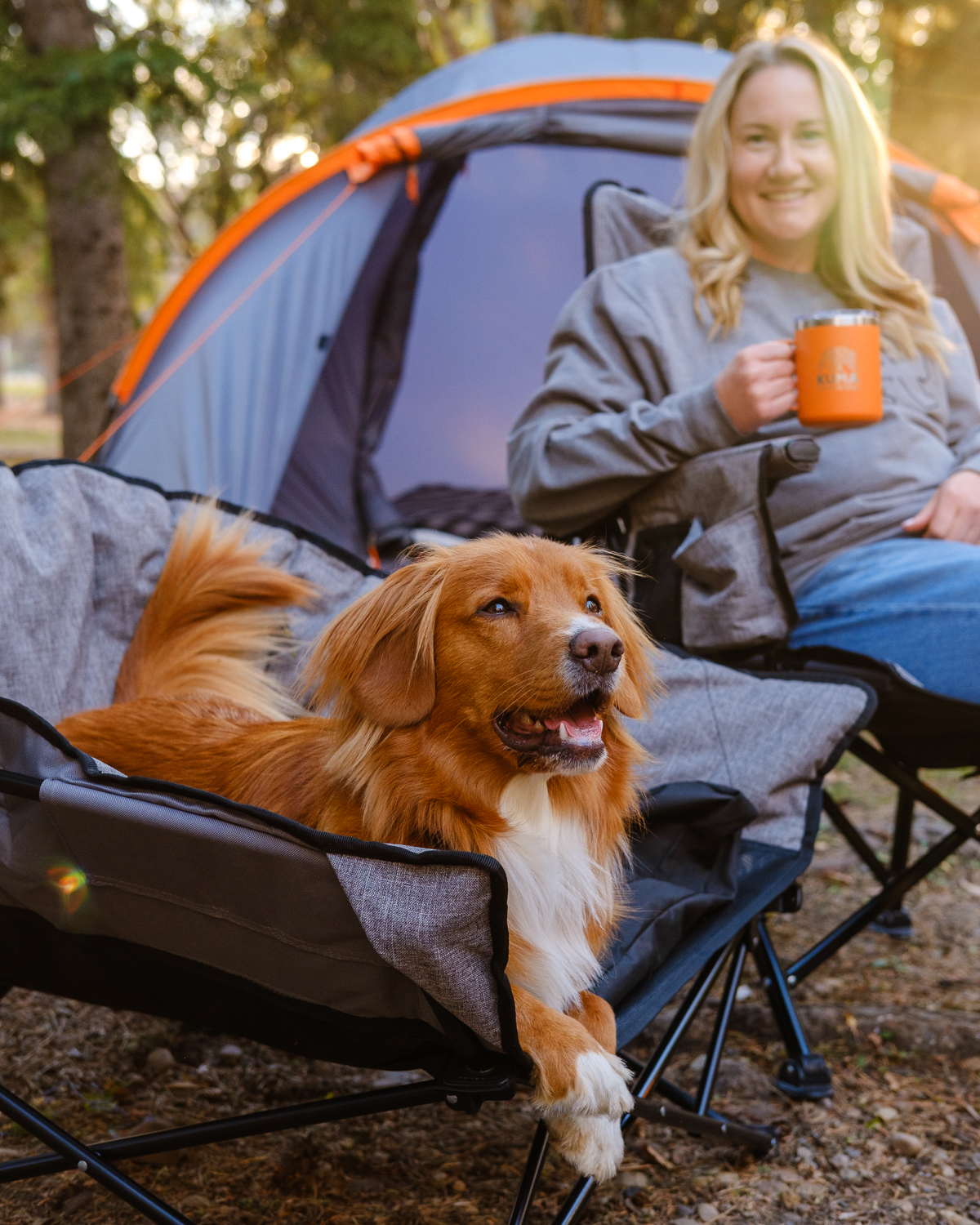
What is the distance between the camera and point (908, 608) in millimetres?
2025

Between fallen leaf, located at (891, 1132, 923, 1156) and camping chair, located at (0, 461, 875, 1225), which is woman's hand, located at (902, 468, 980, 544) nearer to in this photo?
camping chair, located at (0, 461, 875, 1225)

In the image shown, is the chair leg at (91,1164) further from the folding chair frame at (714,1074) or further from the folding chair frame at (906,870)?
the folding chair frame at (906,870)

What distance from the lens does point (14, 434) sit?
17.8 m

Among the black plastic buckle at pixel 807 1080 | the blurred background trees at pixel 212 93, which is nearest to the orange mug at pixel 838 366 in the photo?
the black plastic buckle at pixel 807 1080

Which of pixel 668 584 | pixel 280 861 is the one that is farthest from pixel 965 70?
pixel 280 861

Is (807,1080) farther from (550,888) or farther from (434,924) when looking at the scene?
(434,924)

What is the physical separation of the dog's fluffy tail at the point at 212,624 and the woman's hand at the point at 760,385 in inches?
37.6

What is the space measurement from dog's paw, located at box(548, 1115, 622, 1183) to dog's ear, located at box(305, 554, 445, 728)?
21.7 inches

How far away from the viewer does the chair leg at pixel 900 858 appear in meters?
2.78

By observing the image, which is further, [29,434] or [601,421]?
[29,434]

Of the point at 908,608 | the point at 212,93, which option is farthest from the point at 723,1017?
the point at 212,93

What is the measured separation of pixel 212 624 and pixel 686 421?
3.39 ft

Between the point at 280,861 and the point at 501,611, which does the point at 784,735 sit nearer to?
the point at 501,611

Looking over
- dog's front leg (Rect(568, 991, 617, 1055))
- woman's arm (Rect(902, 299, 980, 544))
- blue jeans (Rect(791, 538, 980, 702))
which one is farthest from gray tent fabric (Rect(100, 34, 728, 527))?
dog's front leg (Rect(568, 991, 617, 1055))
